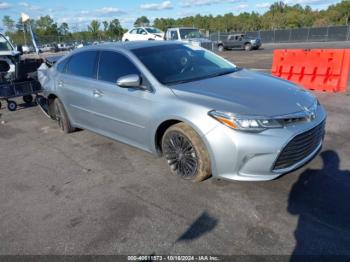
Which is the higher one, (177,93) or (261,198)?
(177,93)

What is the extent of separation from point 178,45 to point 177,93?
146 cm

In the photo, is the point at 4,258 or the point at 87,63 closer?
the point at 4,258

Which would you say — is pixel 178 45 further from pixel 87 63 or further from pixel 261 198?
pixel 261 198

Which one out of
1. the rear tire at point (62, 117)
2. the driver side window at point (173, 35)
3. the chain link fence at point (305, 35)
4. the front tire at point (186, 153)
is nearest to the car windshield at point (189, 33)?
the driver side window at point (173, 35)

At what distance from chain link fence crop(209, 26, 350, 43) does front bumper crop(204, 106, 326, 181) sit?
36188mm

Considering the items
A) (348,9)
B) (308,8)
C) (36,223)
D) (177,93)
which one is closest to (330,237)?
(177,93)

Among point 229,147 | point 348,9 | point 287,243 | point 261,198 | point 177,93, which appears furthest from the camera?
point 348,9

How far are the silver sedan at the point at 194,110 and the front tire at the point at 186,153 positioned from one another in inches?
0.4

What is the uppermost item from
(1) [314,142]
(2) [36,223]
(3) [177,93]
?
(3) [177,93]

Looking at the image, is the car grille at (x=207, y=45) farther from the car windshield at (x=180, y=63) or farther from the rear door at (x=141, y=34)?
the car windshield at (x=180, y=63)

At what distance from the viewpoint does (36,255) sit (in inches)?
105

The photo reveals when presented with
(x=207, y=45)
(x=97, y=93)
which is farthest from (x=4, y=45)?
(x=207, y=45)

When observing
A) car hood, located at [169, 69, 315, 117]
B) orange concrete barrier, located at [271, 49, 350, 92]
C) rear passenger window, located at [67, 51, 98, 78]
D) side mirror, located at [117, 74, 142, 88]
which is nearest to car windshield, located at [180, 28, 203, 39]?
orange concrete barrier, located at [271, 49, 350, 92]

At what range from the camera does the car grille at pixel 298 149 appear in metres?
3.07
